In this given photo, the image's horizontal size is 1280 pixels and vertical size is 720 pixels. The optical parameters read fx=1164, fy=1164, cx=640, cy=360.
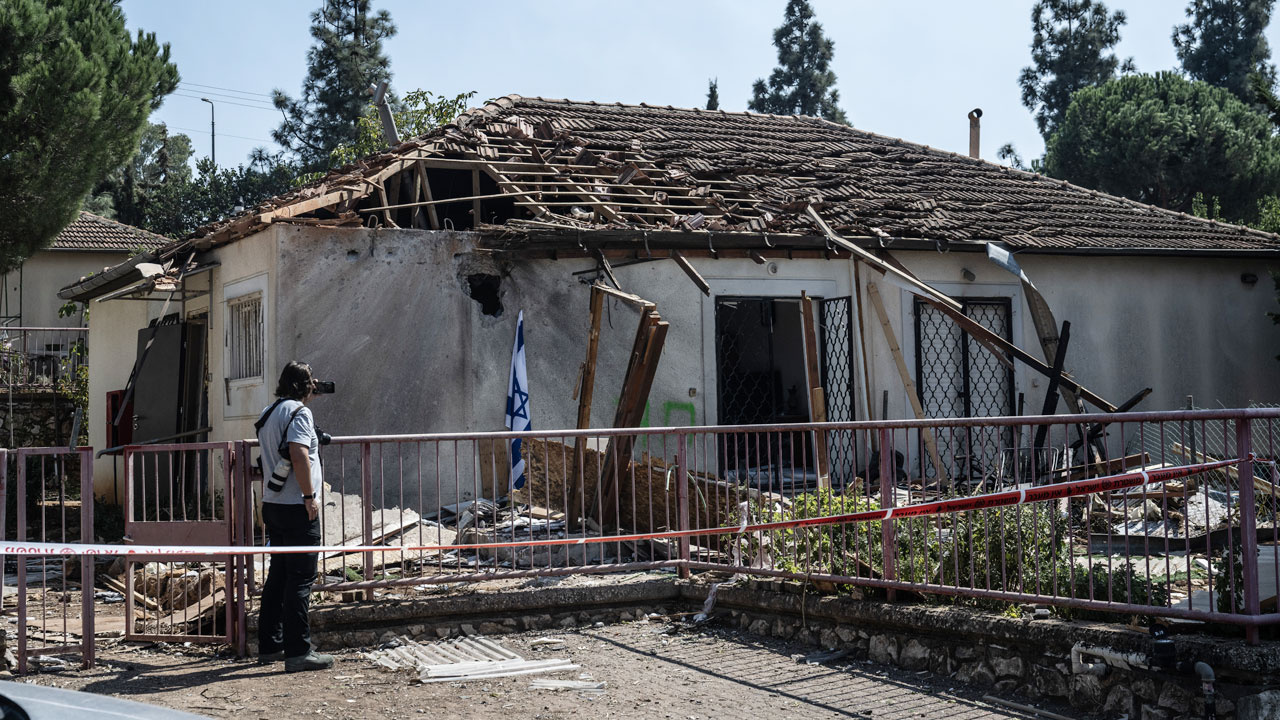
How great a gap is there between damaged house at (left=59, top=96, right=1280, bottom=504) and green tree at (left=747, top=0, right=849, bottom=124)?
39400 mm

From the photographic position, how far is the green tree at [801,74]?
55188 millimetres

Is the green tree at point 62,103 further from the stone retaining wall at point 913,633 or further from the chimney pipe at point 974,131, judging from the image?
the chimney pipe at point 974,131

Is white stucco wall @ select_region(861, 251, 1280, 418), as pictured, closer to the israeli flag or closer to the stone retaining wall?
the israeli flag

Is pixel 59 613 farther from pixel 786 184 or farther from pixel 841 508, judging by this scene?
pixel 786 184

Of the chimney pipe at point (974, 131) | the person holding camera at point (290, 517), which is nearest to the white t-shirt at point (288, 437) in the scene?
the person holding camera at point (290, 517)

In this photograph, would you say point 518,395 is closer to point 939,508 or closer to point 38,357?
point 939,508

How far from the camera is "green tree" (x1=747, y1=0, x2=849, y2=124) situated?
55188mm

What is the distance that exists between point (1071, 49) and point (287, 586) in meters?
47.1

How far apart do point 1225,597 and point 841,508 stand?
8.86ft

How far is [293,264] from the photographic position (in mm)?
11438

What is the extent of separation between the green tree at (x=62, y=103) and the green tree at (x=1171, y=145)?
29.3 m

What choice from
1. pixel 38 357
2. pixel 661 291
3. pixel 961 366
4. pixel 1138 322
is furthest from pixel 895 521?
pixel 38 357

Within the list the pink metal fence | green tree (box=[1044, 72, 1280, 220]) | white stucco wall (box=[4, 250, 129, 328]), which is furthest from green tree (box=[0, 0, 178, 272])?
green tree (box=[1044, 72, 1280, 220])

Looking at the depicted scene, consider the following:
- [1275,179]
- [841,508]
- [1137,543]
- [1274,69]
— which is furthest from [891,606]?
[1274,69]
